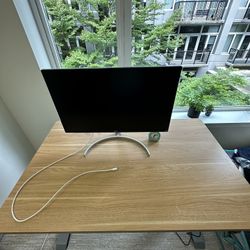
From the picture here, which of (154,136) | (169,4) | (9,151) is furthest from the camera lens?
(9,151)

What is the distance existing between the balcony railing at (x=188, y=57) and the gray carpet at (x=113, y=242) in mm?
1389

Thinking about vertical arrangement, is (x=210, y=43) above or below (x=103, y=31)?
below

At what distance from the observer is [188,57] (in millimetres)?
1309

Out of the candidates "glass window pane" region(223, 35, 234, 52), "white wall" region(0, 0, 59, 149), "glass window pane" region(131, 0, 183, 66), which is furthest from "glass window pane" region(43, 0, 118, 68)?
"glass window pane" region(223, 35, 234, 52)

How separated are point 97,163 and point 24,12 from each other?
3.41 ft

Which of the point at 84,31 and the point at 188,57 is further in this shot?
the point at 188,57

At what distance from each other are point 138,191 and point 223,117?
1.20 meters

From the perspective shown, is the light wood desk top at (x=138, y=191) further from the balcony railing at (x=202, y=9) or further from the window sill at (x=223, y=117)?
the balcony railing at (x=202, y=9)

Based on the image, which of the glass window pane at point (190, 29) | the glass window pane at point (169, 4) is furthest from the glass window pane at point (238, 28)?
the glass window pane at point (169, 4)

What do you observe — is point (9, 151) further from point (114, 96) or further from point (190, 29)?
point (190, 29)

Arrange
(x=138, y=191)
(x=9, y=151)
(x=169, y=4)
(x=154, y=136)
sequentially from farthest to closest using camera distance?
(x=9, y=151)
(x=169, y=4)
(x=154, y=136)
(x=138, y=191)

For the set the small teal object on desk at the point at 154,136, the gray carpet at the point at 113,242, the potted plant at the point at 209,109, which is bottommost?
the gray carpet at the point at 113,242

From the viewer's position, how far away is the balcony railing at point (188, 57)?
4.18ft

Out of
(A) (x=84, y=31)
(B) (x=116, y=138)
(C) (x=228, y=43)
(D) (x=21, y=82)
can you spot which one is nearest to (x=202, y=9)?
(C) (x=228, y=43)
